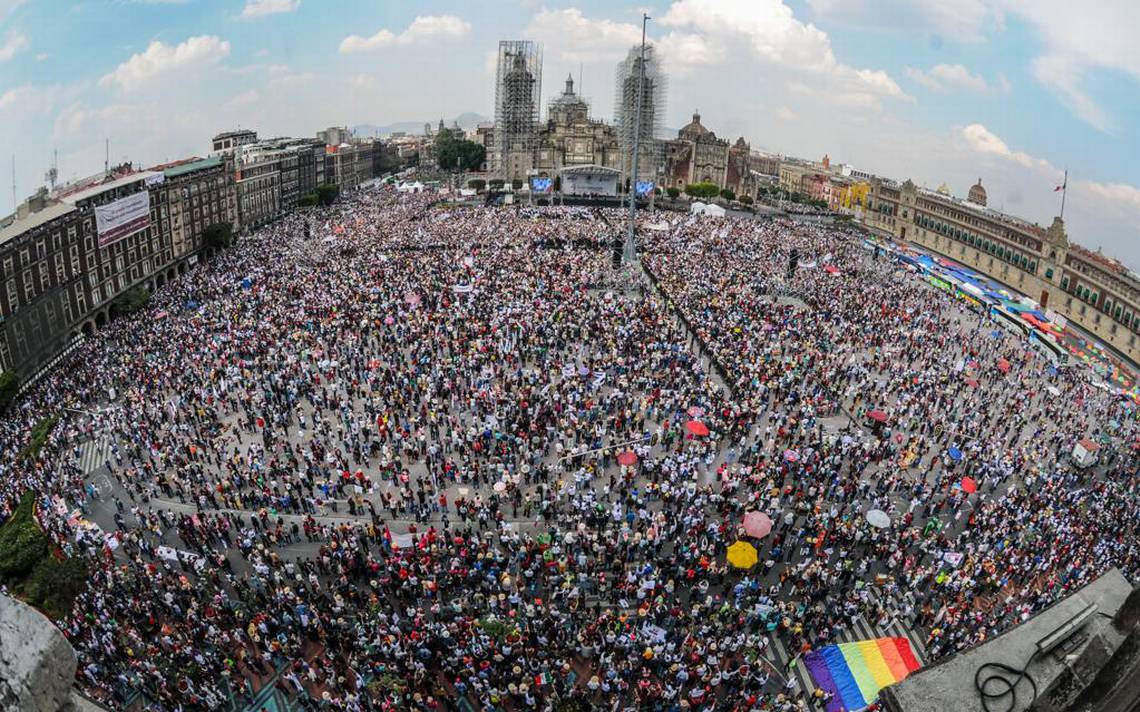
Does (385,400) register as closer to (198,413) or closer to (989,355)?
(198,413)

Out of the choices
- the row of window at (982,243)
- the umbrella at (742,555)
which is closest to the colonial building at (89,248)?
the umbrella at (742,555)

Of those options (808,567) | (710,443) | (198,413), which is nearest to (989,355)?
(710,443)

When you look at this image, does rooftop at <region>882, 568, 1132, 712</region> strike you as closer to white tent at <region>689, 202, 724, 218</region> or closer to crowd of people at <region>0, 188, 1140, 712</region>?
crowd of people at <region>0, 188, 1140, 712</region>

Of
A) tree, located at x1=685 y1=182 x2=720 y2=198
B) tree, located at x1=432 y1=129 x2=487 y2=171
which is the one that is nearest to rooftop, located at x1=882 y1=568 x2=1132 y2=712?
tree, located at x1=685 y1=182 x2=720 y2=198

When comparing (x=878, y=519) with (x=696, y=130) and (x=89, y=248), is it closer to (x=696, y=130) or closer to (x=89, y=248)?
(x=89, y=248)

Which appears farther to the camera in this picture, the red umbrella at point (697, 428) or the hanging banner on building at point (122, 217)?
the hanging banner on building at point (122, 217)

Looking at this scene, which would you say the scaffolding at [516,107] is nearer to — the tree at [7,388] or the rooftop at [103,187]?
the rooftop at [103,187]
